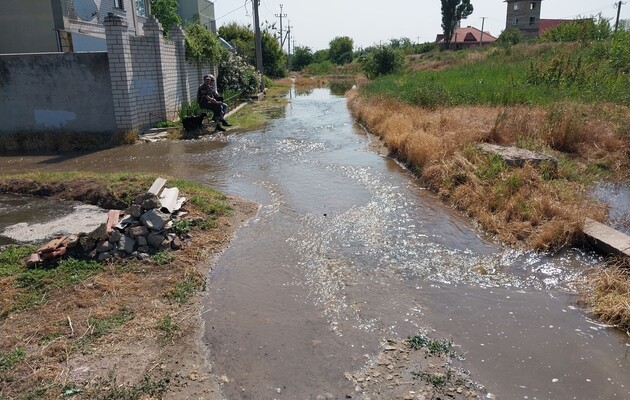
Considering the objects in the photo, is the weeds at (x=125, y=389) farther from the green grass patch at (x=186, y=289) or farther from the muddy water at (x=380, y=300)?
the green grass patch at (x=186, y=289)

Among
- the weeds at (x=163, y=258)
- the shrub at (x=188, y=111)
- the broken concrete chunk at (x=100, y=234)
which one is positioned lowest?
the weeds at (x=163, y=258)

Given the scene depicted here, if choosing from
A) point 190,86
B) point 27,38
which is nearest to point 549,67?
point 190,86

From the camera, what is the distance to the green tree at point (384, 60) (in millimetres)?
32281

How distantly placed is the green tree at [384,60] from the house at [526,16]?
137 feet

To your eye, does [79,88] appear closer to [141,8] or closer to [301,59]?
[141,8]

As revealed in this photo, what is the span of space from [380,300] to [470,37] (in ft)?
240

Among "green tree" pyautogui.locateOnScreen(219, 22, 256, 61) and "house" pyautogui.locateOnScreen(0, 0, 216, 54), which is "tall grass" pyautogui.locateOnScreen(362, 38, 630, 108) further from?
"green tree" pyautogui.locateOnScreen(219, 22, 256, 61)

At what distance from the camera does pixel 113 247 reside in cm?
505

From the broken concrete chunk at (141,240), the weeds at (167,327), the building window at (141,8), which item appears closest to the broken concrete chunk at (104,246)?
the broken concrete chunk at (141,240)

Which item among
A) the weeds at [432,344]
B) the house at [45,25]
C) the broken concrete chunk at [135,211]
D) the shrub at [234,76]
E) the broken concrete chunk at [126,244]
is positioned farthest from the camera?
the shrub at [234,76]

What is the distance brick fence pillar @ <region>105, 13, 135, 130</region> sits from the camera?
11.3 metres

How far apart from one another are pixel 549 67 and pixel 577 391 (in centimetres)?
1430

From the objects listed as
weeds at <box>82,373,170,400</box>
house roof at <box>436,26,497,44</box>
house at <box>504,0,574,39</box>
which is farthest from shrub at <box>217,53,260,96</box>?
house at <box>504,0,574,39</box>

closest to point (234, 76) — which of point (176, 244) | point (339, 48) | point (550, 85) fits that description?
point (550, 85)
